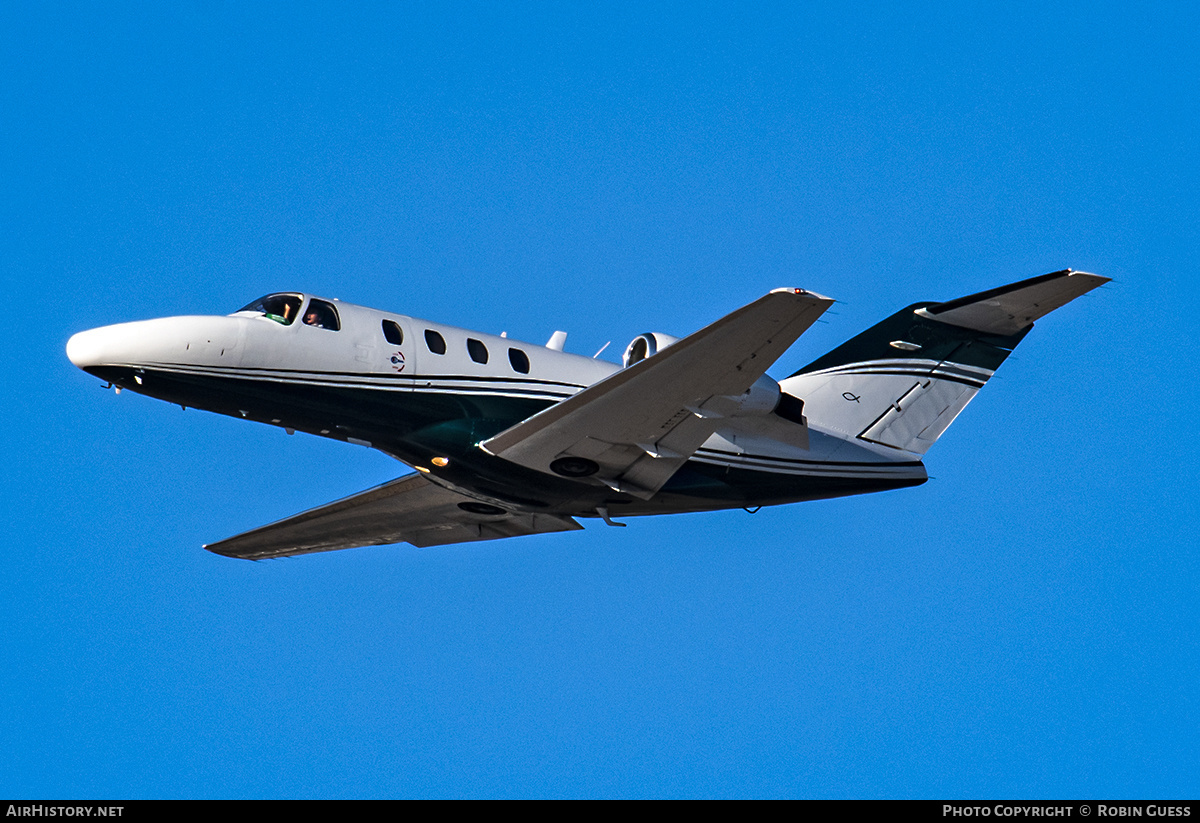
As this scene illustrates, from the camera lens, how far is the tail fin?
24078 millimetres

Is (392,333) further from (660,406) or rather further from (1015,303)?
(1015,303)

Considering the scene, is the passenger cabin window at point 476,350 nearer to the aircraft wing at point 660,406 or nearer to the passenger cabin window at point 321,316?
the aircraft wing at point 660,406

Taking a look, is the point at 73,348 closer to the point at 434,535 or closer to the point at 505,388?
the point at 505,388

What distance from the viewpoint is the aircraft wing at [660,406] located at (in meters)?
18.2

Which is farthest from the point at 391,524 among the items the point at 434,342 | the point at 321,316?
the point at 321,316

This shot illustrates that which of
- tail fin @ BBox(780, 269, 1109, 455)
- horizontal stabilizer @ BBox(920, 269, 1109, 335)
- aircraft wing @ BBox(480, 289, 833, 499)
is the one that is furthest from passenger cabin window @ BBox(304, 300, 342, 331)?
horizontal stabilizer @ BBox(920, 269, 1109, 335)

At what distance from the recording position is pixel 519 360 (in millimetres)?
21469

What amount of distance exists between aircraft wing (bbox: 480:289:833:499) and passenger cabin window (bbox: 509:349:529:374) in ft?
3.82

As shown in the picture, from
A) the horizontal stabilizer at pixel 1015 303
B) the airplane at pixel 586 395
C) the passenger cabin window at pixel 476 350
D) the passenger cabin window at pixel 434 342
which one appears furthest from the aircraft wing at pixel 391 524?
the horizontal stabilizer at pixel 1015 303

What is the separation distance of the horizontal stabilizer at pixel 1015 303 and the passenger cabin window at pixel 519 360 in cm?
680

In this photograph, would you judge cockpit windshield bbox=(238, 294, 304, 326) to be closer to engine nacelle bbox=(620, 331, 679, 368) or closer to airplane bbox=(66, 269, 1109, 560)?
airplane bbox=(66, 269, 1109, 560)

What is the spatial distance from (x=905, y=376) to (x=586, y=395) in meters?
7.31
